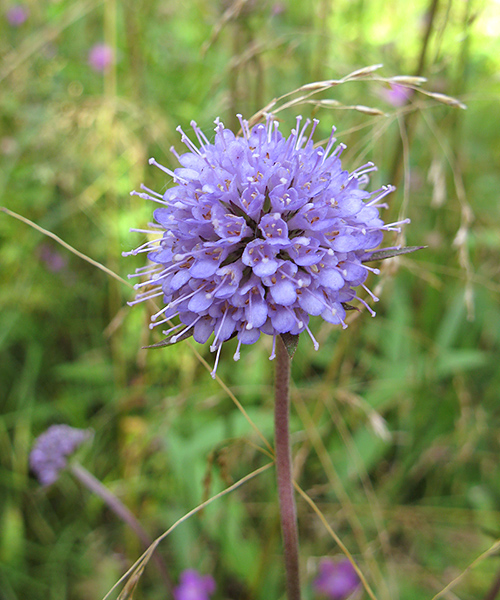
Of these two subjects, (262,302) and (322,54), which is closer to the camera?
(262,302)

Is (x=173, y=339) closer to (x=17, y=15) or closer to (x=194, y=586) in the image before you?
(x=194, y=586)

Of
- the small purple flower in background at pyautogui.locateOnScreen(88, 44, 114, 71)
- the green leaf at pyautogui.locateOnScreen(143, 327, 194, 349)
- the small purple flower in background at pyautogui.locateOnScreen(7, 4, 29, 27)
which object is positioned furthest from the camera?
the small purple flower in background at pyautogui.locateOnScreen(7, 4, 29, 27)

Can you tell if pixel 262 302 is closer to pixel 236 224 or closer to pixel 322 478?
pixel 236 224

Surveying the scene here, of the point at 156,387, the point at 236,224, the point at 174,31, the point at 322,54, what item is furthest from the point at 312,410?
the point at 174,31

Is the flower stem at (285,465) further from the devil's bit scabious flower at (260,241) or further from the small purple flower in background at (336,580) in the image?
the small purple flower in background at (336,580)

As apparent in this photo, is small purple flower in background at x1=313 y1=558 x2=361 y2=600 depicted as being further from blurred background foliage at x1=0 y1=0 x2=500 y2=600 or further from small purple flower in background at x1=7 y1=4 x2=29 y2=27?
small purple flower in background at x1=7 y1=4 x2=29 y2=27

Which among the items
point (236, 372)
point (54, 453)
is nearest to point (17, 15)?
point (236, 372)

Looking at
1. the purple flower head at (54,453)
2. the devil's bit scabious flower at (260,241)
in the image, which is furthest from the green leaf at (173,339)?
the purple flower head at (54,453)

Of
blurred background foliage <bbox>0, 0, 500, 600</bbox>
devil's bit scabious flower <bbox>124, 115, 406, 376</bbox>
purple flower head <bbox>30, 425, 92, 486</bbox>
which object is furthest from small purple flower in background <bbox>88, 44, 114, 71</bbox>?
devil's bit scabious flower <bbox>124, 115, 406, 376</bbox>
